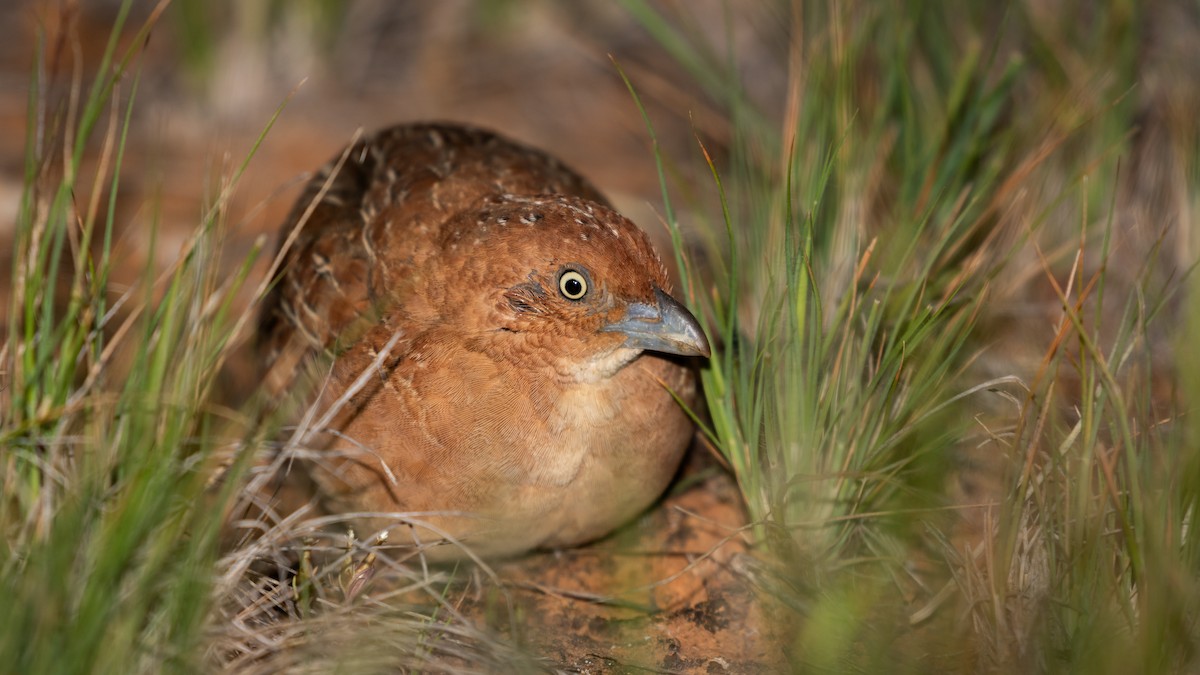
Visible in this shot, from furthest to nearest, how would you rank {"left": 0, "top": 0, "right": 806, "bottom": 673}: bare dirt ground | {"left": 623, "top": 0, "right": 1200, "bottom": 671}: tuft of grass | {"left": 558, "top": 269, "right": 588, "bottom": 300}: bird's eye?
{"left": 0, "top": 0, "right": 806, "bottom": 673}: bare dirt ground, {"left": 558, "top": 269, "right": 588, "bottom": 300}: bird's eye, {"left": 623, "top": 0, "right": 1200, "bottom": 671}: tuft of grass

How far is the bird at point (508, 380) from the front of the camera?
359 cm

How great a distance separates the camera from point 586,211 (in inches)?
144

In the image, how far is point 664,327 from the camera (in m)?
3.58

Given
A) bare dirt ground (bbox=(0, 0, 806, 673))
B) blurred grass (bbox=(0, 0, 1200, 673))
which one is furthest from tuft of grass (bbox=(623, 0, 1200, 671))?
bare dirt ground (bbox=(0, 0, 806, 673))

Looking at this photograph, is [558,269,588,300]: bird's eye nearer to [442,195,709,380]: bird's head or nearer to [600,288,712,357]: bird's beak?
[442,195,709,380]: bird's head

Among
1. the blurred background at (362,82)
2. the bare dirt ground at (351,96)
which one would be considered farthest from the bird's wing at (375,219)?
the blurred background at (362,82)

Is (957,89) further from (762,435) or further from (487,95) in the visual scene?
(487,95)

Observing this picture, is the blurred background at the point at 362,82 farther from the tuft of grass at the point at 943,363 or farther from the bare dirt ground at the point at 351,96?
the tuft of grass at the point at 943,363

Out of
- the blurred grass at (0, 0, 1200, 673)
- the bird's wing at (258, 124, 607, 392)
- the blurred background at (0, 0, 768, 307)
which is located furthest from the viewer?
the blurred background at (0, 0, 768, 307)

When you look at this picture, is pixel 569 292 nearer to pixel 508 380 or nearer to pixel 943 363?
pixel 508 380

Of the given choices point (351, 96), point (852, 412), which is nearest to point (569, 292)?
point (852, 412)

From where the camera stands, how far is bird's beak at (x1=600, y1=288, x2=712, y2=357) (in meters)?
A: 3.57

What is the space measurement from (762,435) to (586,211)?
0.91 m

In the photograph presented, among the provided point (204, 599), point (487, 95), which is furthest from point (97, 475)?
point (487, 95)
